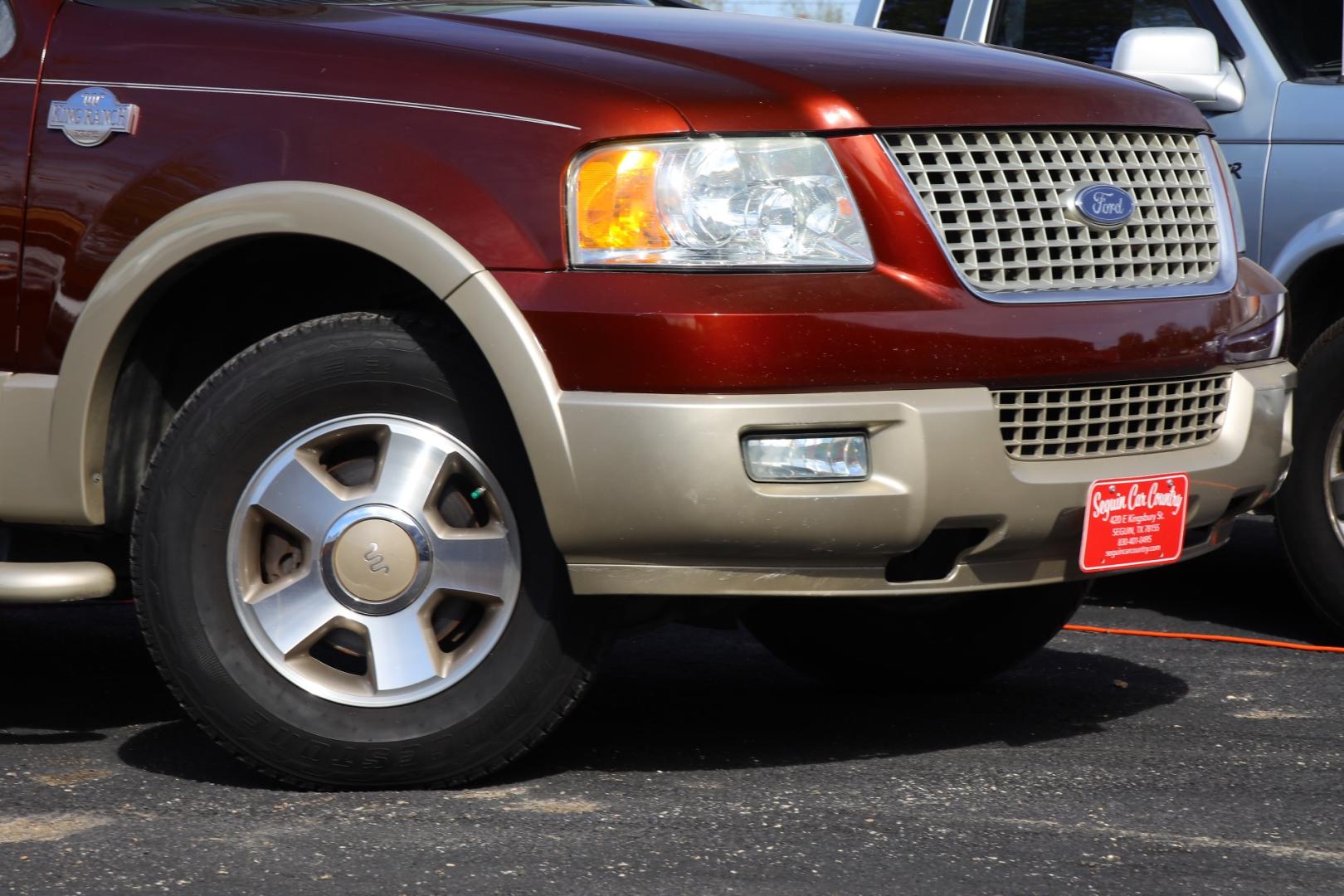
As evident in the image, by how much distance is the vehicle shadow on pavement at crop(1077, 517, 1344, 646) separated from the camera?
19.0 feet

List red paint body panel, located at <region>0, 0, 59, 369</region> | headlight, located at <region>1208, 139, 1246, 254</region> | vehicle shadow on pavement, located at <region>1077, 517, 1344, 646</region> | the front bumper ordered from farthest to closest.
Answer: vehicle shadow on pavement, located at <region>1077, 517, 1344, 646</region> < headlight, located at <region>1208, 139, 1246, 254</region> < red paint body panel, located at <region>0, 0, 59, 369</region> < the front bumper

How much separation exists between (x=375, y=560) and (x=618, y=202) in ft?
2.54

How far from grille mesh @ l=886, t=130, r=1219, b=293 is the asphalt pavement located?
3.15ft

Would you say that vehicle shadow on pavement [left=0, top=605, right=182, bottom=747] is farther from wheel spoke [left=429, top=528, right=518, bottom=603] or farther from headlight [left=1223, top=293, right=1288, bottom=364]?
headlight [left=1223, top=293, right=1288, bottom=364]

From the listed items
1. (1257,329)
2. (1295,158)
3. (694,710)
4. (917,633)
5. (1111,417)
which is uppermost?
(1295,158)

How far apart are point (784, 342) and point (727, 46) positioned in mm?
694

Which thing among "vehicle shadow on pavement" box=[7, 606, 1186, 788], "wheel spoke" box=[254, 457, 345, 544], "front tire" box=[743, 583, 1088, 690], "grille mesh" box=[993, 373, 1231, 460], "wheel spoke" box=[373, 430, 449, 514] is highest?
"grille mesh" box=[993, 373, 1231, 460]

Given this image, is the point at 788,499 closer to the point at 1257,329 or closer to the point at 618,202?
the point at 618,202

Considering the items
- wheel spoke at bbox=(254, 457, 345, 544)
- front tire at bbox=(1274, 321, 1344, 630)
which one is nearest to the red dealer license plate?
wheel spoke at bbox=(254, 457, 345, 544)

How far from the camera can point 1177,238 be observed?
4090 millimetres

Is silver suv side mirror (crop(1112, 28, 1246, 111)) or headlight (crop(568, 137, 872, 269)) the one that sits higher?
silver suv side mirror (crop(1112, 28, 1246, 111))

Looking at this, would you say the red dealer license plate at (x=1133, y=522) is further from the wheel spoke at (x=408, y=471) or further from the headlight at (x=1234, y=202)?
the wheel spoke at (x=408, y=471)

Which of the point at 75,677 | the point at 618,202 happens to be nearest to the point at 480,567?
the point at 618,202

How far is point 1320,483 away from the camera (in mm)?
5367
